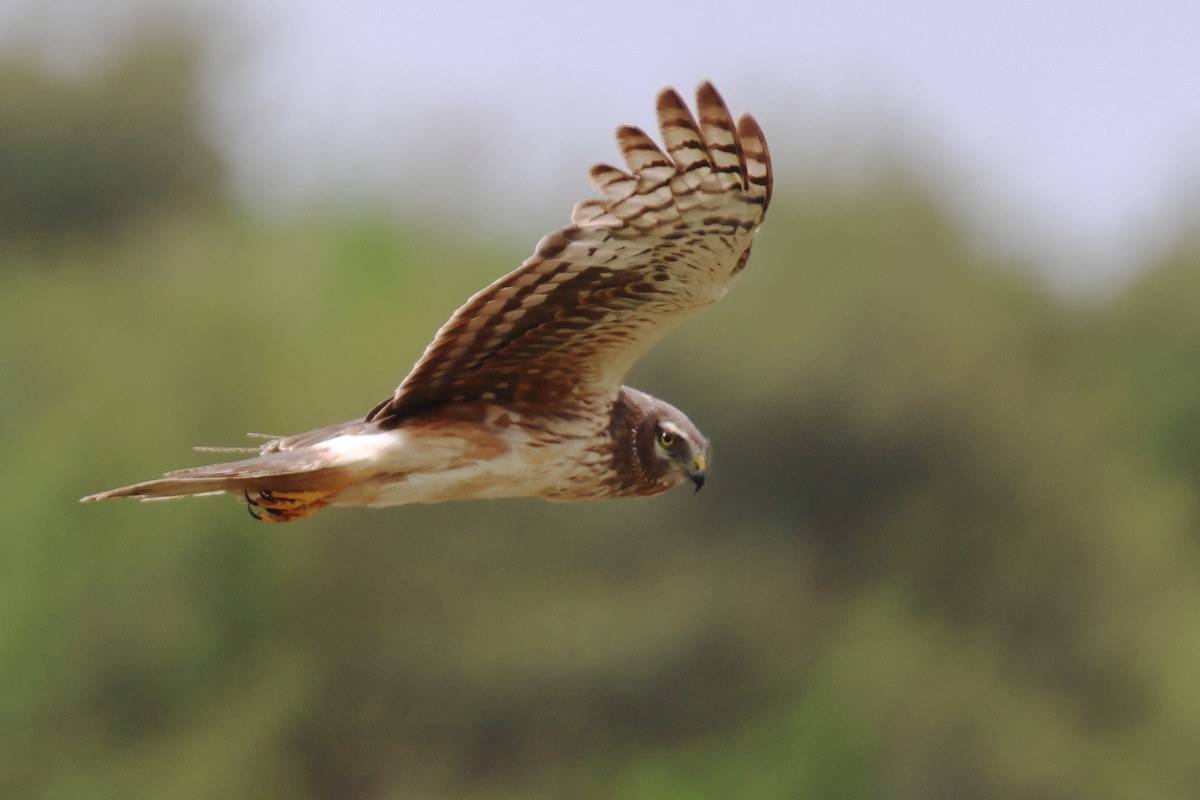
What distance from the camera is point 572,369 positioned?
6762mm

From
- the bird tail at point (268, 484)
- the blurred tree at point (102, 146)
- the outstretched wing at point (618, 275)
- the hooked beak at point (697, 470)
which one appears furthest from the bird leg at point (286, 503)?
the blurred tree at point (102, 146)

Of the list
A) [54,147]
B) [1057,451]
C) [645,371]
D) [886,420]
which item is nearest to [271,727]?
[645,371]

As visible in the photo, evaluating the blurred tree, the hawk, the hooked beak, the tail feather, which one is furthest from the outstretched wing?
the blurred tree

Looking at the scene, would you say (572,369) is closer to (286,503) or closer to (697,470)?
(697,470)

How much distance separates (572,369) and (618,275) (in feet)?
1.77

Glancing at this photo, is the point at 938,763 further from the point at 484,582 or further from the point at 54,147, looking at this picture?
the point at 54,147

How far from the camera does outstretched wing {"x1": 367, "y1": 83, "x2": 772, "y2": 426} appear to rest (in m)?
6.05

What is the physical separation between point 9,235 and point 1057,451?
17.7 meters

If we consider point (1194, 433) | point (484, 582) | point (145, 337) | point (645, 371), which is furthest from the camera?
point (1194, 433)

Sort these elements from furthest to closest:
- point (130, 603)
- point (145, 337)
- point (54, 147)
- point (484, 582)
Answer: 1. point (54, 147)
2. point (145, 337)
3. point (484, 582)
4. point (130, 603)

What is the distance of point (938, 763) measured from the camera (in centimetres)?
2633

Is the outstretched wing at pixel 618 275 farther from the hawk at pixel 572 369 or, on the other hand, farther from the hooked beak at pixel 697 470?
the hooked beak at pixel 697 470

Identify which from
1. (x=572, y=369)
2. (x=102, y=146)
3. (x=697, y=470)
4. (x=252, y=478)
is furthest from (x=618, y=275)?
(x=102, y=146)

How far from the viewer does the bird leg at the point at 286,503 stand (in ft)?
22.3
